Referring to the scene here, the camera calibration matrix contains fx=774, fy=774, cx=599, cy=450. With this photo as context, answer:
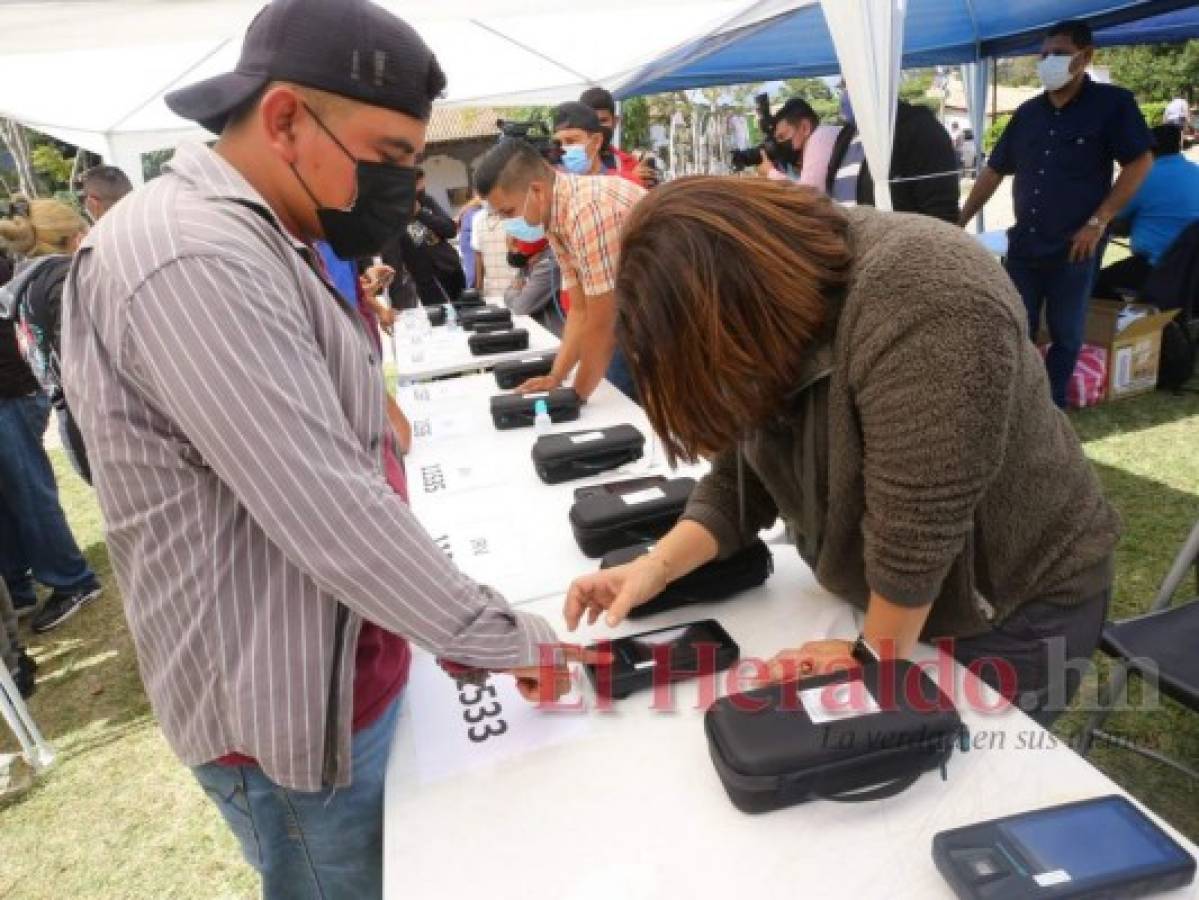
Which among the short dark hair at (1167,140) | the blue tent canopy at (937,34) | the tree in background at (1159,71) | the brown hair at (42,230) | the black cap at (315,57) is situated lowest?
the short dark hair at (1167,140)

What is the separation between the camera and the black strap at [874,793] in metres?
0.91

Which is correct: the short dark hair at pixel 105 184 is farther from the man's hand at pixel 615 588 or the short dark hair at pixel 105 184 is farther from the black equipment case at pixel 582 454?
the man's hand at pixel 615 588

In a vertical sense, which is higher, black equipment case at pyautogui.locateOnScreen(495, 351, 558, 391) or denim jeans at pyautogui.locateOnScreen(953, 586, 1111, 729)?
black equipment case at pyautogui.locateOnScreen(495, 351, 558, 391)

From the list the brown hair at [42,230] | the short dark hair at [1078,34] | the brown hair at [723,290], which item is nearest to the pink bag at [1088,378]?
the short dark hair at [1078,34]

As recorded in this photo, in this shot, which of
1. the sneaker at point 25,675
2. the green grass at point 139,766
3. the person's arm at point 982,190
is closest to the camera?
the green grass at point 139,766

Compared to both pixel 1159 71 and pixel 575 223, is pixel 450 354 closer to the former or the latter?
pixel 575 223

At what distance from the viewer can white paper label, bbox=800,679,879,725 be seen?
94 cm

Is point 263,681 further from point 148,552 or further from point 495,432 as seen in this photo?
point 495,432

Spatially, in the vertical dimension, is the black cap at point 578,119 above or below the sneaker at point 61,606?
above

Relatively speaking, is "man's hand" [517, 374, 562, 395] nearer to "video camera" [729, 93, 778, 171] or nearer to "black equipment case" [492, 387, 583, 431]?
"black equipment case" [492, 387, 583, 431]

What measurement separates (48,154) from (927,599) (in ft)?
117

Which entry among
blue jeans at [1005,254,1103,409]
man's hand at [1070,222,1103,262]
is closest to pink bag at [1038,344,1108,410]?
blue jeans at [1005,254,1103,409]

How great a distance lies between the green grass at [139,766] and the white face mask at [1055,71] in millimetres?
1769

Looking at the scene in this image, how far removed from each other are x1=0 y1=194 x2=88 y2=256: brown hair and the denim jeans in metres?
3.23
